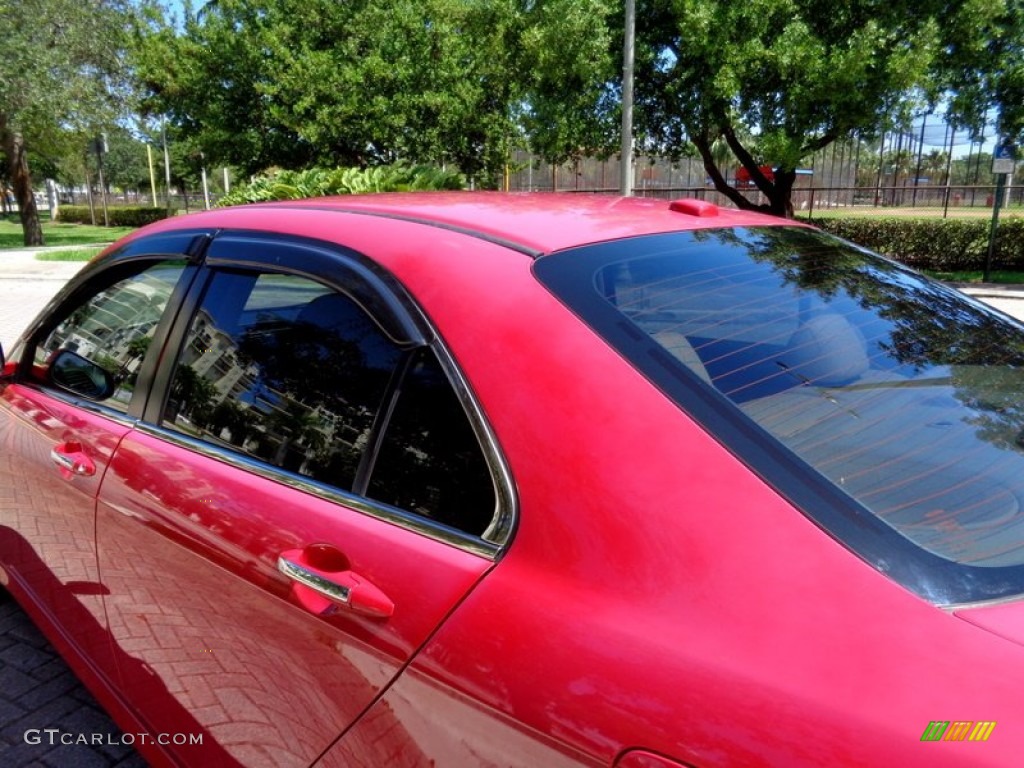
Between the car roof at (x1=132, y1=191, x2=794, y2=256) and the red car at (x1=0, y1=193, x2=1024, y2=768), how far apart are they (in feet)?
0.05

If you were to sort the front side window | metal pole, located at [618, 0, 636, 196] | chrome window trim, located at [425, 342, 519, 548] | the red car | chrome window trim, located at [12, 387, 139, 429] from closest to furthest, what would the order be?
the red car
chrome window trim, located at [425, 342, 519, 548]
the front side window
chrome window trim, located at [12, 387, 139, 429]
metal pole, located at [618, 0, 636, 196]

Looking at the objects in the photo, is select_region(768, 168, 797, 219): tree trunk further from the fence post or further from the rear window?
the rear window

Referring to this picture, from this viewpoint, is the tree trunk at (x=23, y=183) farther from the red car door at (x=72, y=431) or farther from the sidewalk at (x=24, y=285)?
the red car door at (x=72, y=431)

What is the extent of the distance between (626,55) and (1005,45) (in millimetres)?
7547

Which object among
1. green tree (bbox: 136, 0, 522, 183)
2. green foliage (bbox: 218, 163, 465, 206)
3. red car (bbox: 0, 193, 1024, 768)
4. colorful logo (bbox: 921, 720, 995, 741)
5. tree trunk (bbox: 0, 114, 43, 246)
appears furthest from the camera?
tree trunk (bbox: 0, 114, 43, 246)

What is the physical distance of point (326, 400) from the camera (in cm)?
165

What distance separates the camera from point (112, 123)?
23.6 m

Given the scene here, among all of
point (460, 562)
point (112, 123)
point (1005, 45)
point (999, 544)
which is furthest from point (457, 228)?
point (112, 123)

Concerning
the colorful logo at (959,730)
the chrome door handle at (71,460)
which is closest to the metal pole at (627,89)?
the chrome door handle at (71,460)

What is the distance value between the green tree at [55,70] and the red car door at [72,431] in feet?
70.1

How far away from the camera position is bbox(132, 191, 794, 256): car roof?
1666 mm

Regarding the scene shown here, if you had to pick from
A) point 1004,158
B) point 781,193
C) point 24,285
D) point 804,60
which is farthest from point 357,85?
point 1004,158

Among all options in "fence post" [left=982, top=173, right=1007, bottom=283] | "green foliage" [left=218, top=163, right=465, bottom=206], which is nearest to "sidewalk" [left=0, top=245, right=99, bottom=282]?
"green foliage" [left=218, top=163, right=465, bottom=206]

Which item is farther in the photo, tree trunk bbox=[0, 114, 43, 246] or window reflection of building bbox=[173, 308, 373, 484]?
tree trunk bbox=[0, 114, 43, 246]
